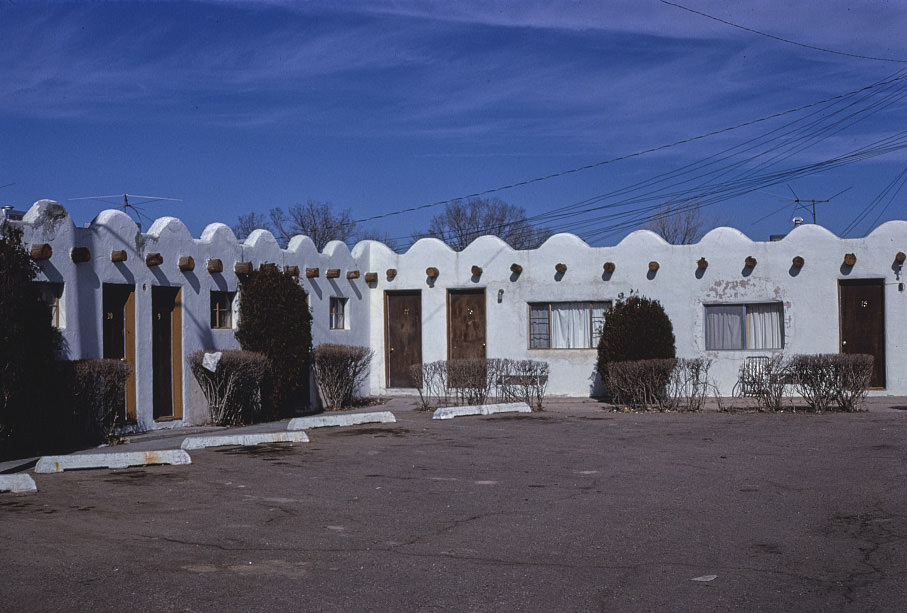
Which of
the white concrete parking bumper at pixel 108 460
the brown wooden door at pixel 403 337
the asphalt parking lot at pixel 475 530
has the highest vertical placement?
the brown wooden door at pixel 403 337

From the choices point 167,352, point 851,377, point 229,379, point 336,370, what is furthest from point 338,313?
point 851,377

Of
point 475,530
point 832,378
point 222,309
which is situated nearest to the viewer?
point 475,530

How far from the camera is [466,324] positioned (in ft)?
73.9

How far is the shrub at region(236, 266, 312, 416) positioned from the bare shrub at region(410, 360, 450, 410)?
7.07ft

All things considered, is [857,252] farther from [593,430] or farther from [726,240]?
[593,430]

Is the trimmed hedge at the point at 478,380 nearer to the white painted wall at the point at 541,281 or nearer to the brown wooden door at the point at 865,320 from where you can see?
the white painted wall at the point at 541,281

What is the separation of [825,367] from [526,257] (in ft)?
25.3

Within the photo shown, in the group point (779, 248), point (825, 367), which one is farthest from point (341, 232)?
point (825, 367)

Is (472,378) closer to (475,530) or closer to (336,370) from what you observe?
(336,370)

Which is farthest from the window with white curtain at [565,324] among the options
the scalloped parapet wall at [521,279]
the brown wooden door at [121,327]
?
the brown wooden door at [121,327]

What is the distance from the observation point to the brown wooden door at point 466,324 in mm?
22438

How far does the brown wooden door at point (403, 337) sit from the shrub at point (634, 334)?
514 cm

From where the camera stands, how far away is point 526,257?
22.0 meters

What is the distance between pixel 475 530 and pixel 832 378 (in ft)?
36.6
